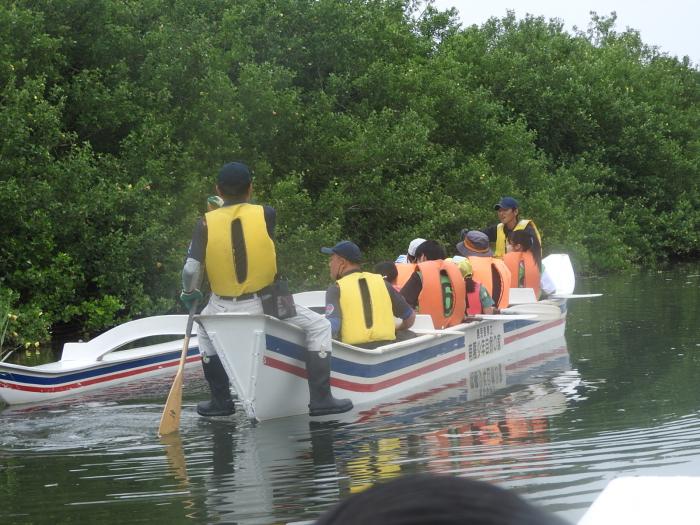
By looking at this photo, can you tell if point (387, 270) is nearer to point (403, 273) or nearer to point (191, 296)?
point (403, 273)

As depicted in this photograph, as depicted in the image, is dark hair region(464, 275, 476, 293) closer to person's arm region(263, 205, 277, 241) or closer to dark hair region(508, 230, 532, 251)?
dark hair region(508, 230, 532, 251)

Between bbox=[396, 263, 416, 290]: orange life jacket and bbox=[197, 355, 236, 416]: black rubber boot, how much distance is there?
2930 millimetres

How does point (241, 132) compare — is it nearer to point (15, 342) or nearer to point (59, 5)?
point (59, 5)

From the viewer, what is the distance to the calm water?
18.7 feet

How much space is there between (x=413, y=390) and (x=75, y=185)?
301 inches

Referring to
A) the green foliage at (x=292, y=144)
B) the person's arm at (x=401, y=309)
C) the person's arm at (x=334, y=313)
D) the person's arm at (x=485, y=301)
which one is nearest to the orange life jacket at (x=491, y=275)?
the person's arm at (x=485, y=301)

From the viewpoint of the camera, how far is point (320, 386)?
320 inches

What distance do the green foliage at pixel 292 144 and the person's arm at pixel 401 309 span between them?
20.7ft

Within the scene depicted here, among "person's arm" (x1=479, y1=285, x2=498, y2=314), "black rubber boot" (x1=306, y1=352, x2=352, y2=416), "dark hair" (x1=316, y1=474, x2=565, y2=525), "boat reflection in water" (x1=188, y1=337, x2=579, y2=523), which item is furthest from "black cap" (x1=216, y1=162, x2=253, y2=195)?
"dark hair" (x1=316, y1=474, x2=565, y2=525)

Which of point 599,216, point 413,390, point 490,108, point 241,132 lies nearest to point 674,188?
point 599,216

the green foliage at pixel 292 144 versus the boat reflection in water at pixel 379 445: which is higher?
the green foliage at pixel 292 144

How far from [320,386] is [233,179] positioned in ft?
5.14

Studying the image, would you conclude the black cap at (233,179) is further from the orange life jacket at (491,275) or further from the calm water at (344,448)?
the orange life jacket at (491,275)

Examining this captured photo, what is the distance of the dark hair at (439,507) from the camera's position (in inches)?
37.8
